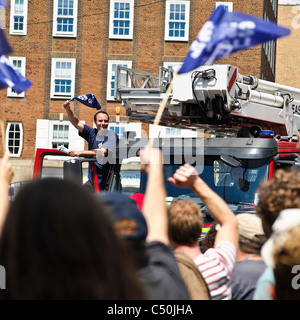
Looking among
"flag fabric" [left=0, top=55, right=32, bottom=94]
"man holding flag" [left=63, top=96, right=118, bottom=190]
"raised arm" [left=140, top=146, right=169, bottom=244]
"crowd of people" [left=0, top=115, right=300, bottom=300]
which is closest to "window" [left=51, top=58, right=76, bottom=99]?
"man holding flag" [left=63, top=96, right=118, bottom=190]

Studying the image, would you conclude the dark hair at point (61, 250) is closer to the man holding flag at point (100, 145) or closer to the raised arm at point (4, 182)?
the raised arm at point (4, 182)

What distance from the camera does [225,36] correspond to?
3.92 meters

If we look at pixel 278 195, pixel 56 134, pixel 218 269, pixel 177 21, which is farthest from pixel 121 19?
pixel 278 195

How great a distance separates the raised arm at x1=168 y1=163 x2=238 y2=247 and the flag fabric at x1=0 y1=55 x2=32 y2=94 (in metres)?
1.75

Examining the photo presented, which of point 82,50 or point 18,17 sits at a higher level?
point 18,17

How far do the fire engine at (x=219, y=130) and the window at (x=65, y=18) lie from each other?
2345cm

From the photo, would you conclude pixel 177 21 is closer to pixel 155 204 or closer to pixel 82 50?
pixel 82 50

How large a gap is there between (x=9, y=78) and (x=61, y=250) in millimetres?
3071

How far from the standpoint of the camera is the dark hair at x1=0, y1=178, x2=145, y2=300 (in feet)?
5.42

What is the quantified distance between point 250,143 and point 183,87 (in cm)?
151

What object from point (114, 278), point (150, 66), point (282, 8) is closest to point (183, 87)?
point (114, 278)

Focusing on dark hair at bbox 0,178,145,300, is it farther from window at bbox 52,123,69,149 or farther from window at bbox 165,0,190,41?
window at bbox 52,123,69,149

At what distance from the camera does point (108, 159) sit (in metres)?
8.20
